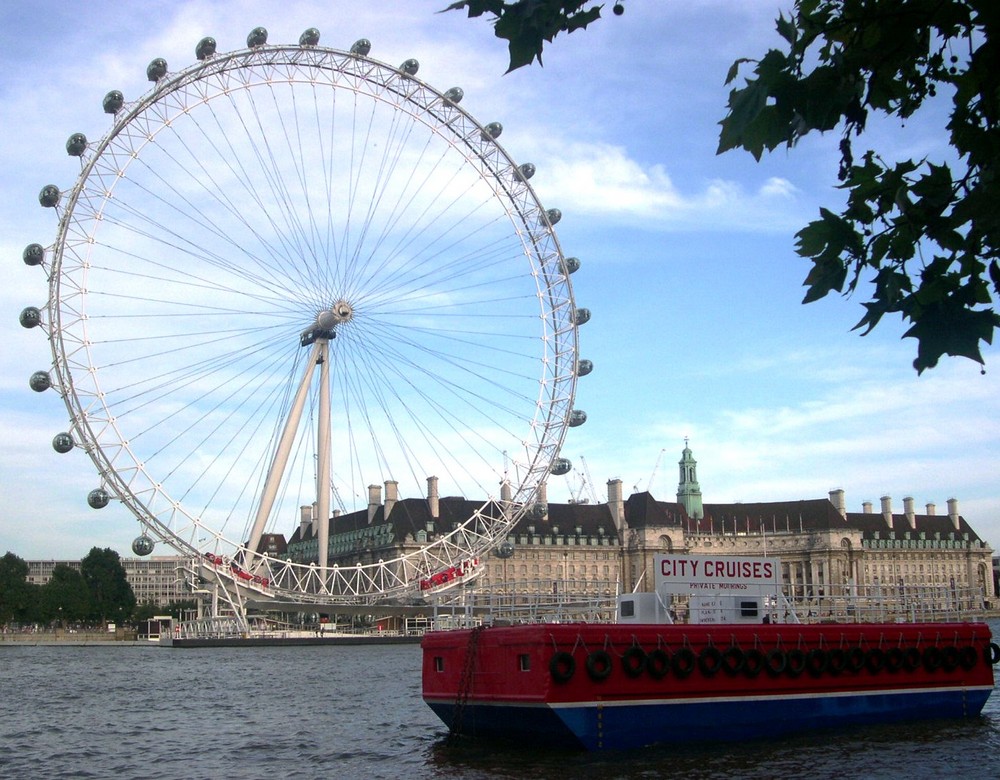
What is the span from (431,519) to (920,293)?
16910 cm

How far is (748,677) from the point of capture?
32938 millimetres

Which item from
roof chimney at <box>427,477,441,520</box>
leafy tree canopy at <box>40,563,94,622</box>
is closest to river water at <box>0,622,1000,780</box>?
leafy tree canopy at <box>40,563,94,622</box>

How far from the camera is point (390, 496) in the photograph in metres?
182

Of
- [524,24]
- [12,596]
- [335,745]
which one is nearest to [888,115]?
[524,24]

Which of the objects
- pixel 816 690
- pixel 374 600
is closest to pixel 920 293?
pixel 816 690

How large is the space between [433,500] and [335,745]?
464 feet

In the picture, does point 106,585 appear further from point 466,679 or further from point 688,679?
point 688,679

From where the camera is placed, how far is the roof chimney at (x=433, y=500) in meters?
176

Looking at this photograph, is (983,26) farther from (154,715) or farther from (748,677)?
(154,715)

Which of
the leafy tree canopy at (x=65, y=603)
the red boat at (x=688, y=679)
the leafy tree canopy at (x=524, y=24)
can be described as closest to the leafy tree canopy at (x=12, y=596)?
the leafy tree canopy at (x=65, y=603)

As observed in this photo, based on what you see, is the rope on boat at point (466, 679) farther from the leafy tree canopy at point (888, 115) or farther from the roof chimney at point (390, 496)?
Answer: the roof chimney at point (390, 496)

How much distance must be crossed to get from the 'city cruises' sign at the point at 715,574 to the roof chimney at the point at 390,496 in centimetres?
14545

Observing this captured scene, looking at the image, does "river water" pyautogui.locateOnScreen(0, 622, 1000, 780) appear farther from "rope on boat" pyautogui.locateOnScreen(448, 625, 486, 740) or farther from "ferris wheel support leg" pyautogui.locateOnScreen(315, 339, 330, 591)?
"ferris wheel support leg" pyautogui.locateOnScreen(315, 339, 330, 591)

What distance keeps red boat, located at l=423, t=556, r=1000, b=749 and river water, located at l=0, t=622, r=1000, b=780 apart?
592 millimetres
